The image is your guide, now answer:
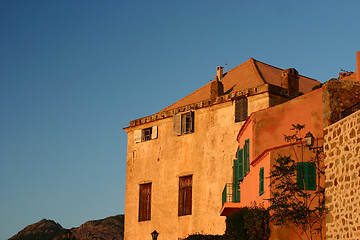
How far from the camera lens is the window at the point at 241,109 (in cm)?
2794

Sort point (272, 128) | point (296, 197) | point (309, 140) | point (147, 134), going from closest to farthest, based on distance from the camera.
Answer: point (309, 140)
point (296, 197)
point (272, 128)
point (147, 134)

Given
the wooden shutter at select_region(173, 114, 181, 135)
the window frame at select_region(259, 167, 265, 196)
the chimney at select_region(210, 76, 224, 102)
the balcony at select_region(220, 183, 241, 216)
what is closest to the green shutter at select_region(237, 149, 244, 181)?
the balcony at select_region(220, 183, 241, 216)

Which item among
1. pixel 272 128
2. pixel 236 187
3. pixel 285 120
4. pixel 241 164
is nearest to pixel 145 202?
pixel 236 187

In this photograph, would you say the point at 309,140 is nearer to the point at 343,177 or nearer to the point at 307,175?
the point at 307,175

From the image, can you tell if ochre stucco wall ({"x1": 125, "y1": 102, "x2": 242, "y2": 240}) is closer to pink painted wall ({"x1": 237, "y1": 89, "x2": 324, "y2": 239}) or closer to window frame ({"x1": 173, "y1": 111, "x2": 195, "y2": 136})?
window frame ({"x1": 173, "y1": 111, "x2": 195, "y2": 136})

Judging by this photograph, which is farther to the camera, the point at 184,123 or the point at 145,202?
the point at 145,202

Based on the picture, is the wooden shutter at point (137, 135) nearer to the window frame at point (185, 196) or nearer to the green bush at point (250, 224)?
the window frame at point (185, 196)

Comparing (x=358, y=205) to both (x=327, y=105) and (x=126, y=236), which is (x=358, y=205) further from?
(x=126, y=236)

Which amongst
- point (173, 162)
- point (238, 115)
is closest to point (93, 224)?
point (173, 162)

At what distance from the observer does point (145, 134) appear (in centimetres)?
3419

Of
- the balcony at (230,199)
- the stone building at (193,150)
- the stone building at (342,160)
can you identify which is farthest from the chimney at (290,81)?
the stone building at (342,160)

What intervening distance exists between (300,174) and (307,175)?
0.25 meters

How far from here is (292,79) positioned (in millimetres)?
28828

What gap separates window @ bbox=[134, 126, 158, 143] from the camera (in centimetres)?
3335
